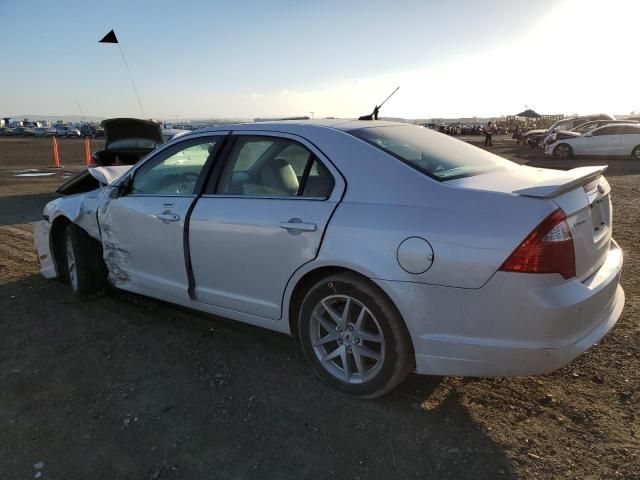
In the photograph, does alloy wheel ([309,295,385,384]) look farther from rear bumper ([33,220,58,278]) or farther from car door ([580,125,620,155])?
car door ([580,125,620,155])

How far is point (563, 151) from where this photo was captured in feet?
69.6

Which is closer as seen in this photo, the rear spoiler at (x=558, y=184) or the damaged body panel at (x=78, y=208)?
the rear spoiler at (x=558, y=184)

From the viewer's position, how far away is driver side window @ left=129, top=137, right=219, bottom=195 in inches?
152

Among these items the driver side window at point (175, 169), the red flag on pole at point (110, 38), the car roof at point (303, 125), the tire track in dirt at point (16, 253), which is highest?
the red flag on pole at point (110, 38)

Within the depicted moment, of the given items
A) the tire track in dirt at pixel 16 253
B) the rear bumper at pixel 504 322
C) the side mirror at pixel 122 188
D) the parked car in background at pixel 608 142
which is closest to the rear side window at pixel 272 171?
the rear bumper at pixel 504 322

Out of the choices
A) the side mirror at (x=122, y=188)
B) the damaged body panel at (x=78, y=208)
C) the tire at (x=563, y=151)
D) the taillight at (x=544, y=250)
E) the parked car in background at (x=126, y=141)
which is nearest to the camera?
the taillight at (x=544, y=250)

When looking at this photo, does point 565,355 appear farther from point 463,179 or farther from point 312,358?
point 312,358

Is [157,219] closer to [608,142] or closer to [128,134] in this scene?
[128,134]

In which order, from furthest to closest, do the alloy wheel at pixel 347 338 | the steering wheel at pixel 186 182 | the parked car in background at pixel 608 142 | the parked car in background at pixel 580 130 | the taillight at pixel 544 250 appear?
the parked car in background at pixel 580 130 < the parked car in background at pixel 608 142 < the steering wheel at pixel 186 182 < the alloy wheel at pixel 347 338 < the taillight at pixel 544 250

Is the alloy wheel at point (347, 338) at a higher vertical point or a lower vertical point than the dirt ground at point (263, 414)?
higher

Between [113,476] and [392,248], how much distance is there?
5.80 ft

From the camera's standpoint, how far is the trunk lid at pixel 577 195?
2.58m

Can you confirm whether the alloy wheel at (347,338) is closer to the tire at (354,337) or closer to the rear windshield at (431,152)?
the tire at (354,337)

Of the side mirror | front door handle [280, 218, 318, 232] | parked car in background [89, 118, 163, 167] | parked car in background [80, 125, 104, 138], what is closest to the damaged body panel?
the side mirror
